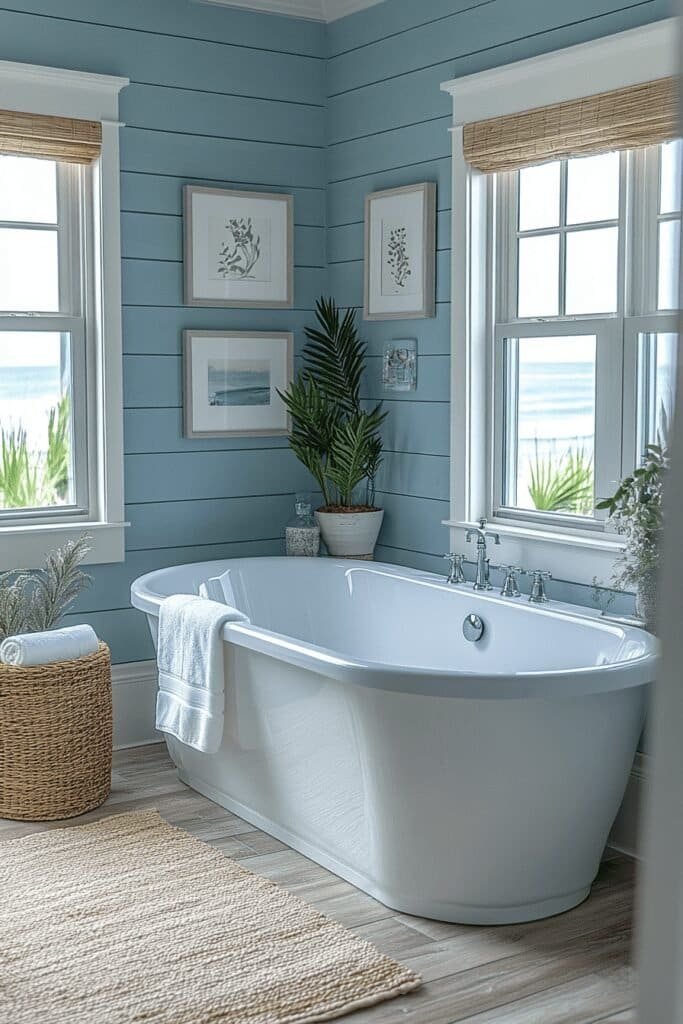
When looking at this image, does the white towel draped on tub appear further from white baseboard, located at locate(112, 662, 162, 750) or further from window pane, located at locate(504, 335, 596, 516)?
window pane, located at locate(504, 335, 596, 516)

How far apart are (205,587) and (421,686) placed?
1.68 metres

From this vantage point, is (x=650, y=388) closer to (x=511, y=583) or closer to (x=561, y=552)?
(x=561, y=552)

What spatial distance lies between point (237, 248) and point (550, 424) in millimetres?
1491

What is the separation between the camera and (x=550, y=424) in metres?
3.92

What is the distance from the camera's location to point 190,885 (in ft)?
10.5

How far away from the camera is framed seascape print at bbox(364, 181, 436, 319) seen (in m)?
4.26

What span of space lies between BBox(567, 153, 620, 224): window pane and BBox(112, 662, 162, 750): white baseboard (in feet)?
7.40

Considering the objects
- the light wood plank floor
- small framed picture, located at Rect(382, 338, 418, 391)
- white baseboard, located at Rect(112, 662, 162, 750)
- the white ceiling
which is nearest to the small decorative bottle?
small framed picture, located at Rect(382, 338, 418, 391)

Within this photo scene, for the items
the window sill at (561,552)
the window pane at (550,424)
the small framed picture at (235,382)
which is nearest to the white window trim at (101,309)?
the small framed picture at (235,382)

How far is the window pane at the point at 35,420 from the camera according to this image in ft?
13.9

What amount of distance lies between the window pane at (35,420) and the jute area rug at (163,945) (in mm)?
1342

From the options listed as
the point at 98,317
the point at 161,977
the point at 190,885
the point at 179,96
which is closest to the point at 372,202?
the point at 179,96

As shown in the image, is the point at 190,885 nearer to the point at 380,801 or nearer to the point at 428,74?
the point at 380,801

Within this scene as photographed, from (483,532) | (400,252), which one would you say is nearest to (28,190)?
(400,252)
